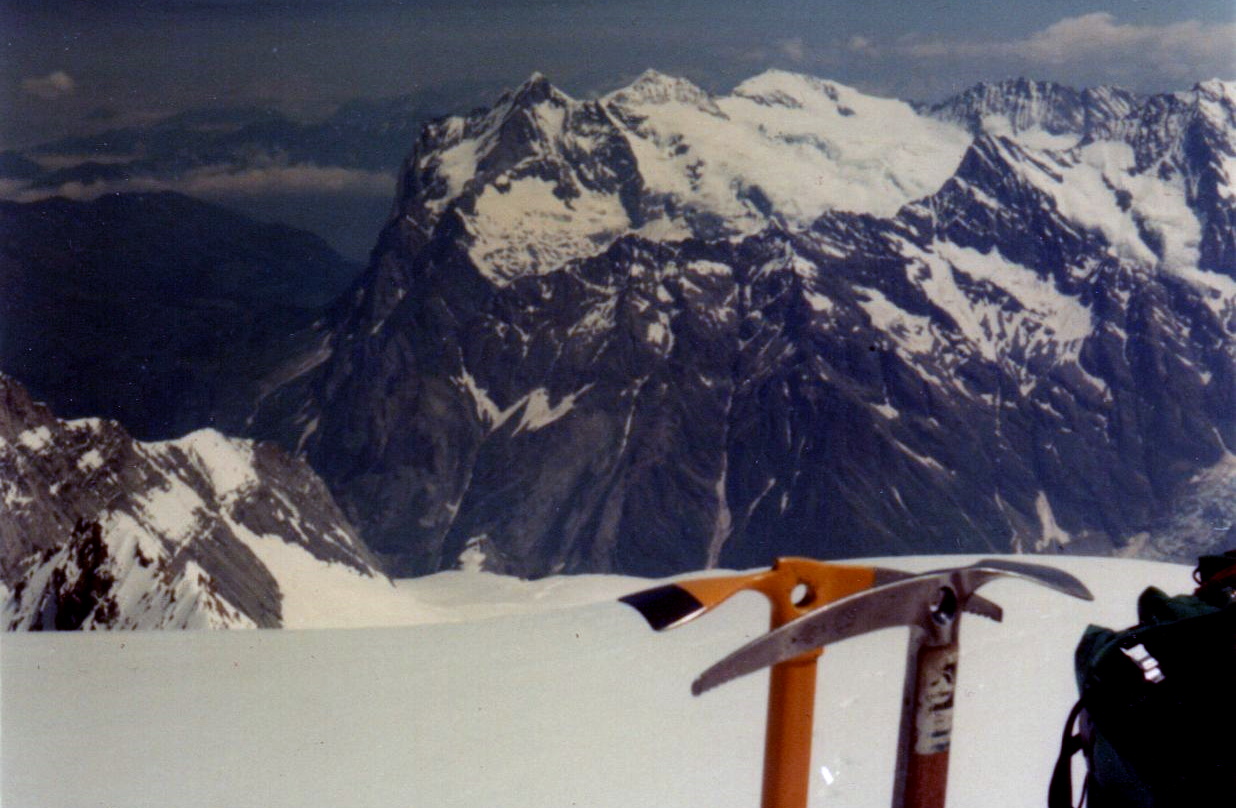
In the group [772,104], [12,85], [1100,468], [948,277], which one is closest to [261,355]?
[12,85]

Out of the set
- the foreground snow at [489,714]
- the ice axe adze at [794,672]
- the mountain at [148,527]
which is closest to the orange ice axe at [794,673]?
the ice axe adze at [794,672]

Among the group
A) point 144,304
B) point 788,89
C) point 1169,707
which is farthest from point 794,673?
point 788,89

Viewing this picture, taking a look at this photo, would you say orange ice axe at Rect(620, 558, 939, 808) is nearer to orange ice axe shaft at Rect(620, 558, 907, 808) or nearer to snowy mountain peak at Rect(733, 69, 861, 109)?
orange ice axe shaft at Rect(620, 558, 907, 808)

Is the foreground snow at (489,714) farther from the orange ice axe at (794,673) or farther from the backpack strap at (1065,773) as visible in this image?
the orange ice axe at (794,673)

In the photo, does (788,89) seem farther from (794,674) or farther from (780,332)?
(794,674)

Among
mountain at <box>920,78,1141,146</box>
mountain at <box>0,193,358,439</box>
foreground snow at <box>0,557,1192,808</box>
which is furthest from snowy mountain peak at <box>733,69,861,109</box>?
foreground snow at <box>0,557,1192,808</box>

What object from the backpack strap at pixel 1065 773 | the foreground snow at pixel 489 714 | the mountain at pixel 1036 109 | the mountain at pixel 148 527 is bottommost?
the mountain at pixel 148 527
